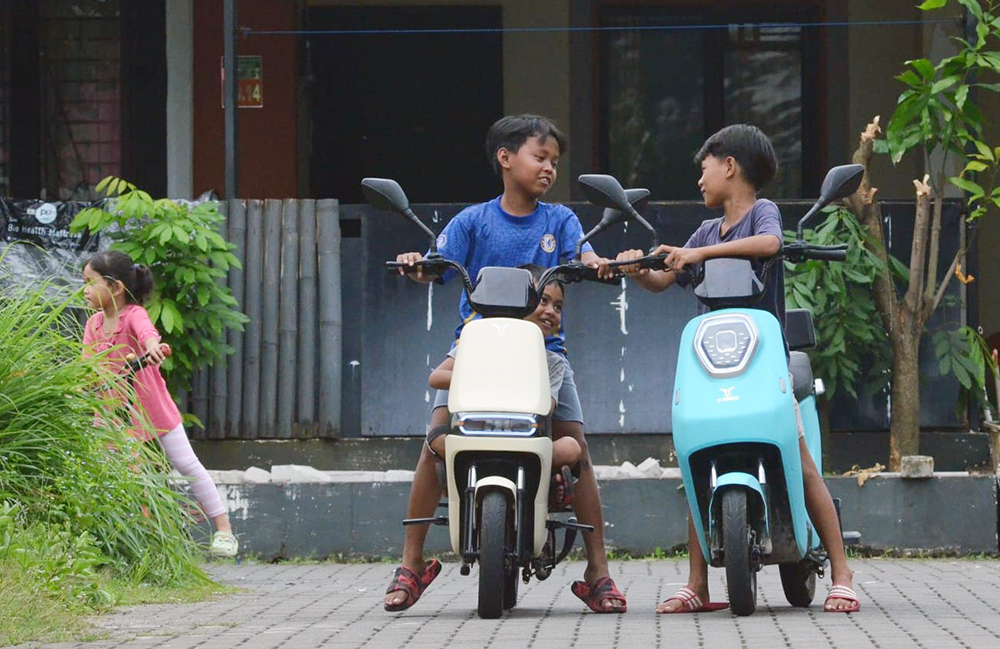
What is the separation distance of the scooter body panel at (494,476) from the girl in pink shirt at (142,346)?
2.66 m

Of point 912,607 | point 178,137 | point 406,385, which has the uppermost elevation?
point 178,137

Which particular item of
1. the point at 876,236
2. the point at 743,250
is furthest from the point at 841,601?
the point at 876,236

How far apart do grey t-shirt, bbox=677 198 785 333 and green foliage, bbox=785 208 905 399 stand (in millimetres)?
3210

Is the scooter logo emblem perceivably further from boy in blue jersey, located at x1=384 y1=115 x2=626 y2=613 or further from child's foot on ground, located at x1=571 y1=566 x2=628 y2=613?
child's foot on ground, located at x1=571 y1=566 x2=628 y2=613

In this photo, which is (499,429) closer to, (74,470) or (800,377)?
(800,377)

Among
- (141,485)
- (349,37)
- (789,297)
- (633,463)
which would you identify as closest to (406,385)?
(633,463)

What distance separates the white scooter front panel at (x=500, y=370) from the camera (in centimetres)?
578

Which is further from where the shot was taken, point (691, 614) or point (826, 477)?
point (826, 477)

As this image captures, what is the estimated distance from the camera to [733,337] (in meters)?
5.83

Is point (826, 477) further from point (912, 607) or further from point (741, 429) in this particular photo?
point (741, 429)

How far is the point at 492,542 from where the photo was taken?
5.60 m

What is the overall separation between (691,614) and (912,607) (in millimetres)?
879

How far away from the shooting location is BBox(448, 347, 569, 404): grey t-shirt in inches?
239

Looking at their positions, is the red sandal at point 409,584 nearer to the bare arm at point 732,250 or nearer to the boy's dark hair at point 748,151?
the bare arm at point 732,250
